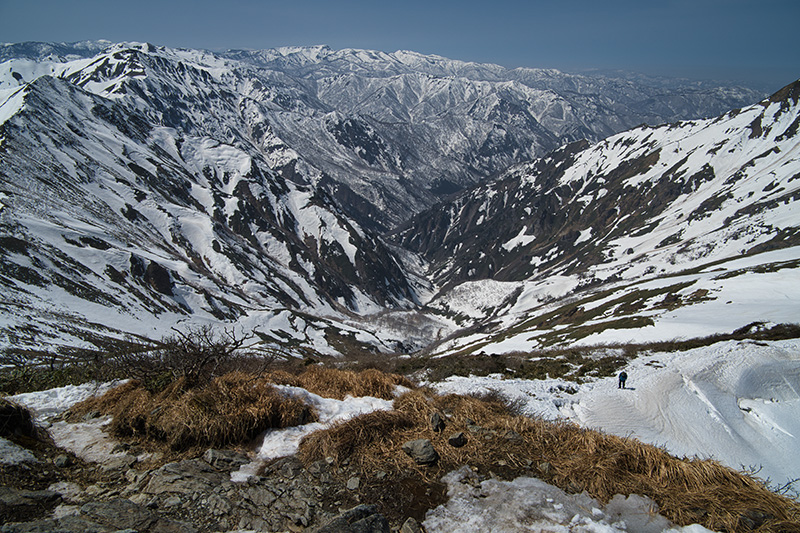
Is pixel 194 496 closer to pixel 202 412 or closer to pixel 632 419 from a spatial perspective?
pixel 202 412

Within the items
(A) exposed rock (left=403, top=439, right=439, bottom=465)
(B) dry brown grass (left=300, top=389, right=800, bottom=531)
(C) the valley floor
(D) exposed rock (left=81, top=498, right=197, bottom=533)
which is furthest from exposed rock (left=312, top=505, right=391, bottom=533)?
(D) exposed rock (left=81, top=498, right=197, bottom=533)

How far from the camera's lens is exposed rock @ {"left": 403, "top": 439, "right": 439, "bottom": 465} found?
6.20m

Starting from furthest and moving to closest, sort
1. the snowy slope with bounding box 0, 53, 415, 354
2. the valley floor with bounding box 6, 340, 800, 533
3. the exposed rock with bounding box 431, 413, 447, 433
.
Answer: the snowy slope with bounding box 0, 53, 415, 354 < the exposed rock with bounding box 431, 413, 447, 433 < the valley floor with bounding box 6, 340, 800, 533

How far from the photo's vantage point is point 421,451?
633cm

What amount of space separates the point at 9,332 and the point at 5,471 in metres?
80.8

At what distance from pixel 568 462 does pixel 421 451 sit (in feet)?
7.19

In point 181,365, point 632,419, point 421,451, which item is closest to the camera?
point 421,451

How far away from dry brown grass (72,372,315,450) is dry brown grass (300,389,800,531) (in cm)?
106

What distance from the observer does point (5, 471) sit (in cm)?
534

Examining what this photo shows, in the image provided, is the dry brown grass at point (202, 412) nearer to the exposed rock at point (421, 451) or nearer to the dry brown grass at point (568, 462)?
the dry brown grass at point (568, 462)

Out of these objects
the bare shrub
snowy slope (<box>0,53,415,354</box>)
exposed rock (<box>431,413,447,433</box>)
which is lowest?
exposed rock (<box>431,413,447,433</box>)

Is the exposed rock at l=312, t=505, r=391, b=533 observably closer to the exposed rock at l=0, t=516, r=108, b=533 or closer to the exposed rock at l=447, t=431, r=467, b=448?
the exposed rock at l=447, t=431, r=467, b=448

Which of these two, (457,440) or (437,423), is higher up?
(437,423)

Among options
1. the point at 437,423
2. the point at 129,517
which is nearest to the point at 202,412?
the point at 129,517
